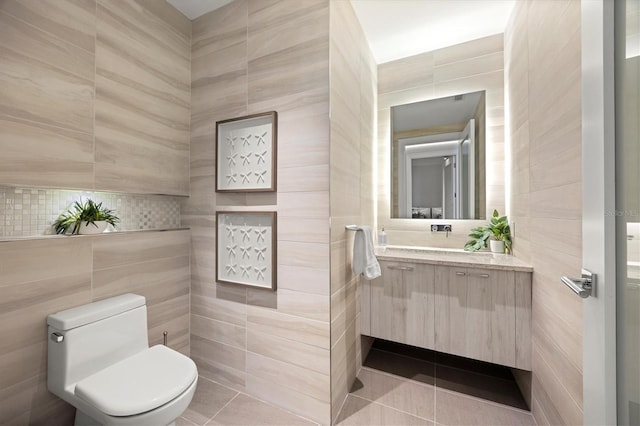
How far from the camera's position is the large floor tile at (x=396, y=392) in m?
1.69

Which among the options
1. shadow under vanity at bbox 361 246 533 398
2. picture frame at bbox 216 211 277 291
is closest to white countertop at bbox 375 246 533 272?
shadow under vanity at bbox 361 246 533 398

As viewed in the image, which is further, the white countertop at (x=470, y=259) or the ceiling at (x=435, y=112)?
the ceiling at (x=435, y=112)

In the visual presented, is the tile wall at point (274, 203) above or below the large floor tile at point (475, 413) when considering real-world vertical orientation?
above

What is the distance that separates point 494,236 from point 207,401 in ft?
7.72

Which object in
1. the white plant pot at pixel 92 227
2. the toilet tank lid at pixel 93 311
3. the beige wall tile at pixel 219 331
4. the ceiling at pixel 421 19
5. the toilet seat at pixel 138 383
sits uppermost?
the ceiling at pixel 421 19

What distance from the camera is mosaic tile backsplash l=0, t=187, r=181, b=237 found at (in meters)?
1.29

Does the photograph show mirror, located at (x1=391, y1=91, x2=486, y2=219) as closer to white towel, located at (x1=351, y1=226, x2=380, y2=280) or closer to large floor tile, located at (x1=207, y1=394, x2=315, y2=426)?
white towel, located at (x1=351, y1=226, x2=380, y2=280)

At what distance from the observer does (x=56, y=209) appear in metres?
1.46

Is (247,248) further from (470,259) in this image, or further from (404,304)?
(470,259)

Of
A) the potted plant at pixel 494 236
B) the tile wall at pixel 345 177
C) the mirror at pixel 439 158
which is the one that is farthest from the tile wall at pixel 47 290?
the potted plant at pixel 494 236

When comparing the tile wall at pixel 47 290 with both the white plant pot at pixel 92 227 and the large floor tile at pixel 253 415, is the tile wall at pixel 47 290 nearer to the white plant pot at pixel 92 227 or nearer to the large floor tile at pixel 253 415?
the white plant pot at pixel 92 227

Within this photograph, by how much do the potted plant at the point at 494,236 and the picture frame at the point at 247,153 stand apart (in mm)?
1635

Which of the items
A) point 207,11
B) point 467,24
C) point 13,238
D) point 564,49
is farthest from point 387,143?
point 13,238

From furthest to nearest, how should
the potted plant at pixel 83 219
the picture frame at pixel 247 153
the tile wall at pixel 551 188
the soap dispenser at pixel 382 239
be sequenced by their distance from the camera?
the soap dispenser at pixel 382 239 → the picture frame at pixel 247 153 → the potted plant at pixel 83 219 → the tile wall at pixel 551 188
